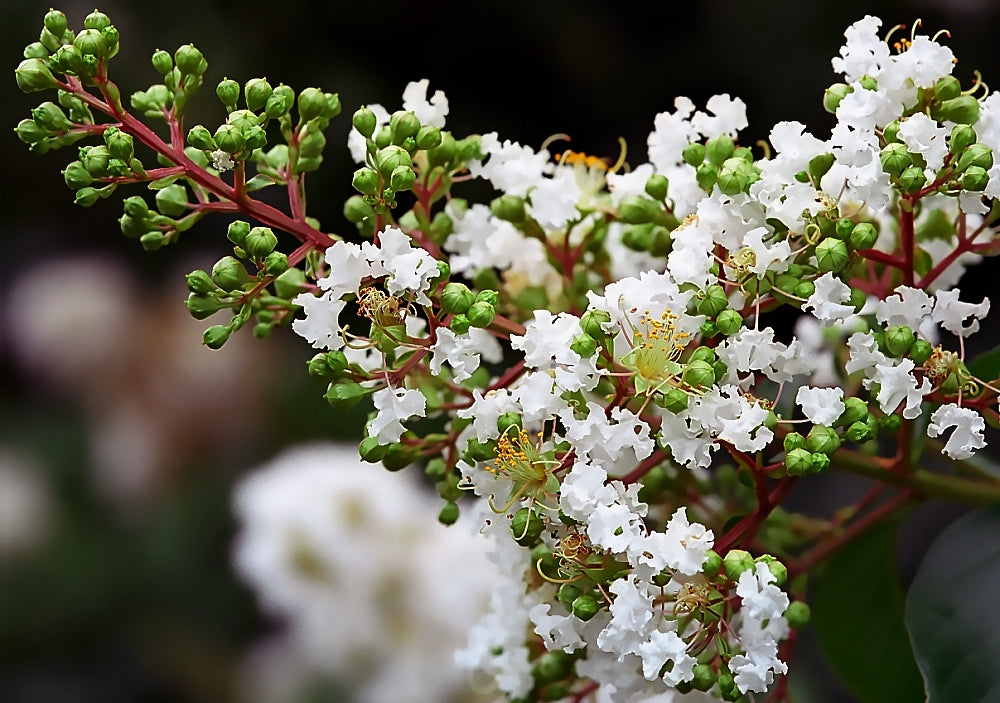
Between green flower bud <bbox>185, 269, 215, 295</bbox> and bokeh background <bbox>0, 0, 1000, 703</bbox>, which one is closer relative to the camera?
green flower bud <bbox>185, 269, 215, 295</bbox>

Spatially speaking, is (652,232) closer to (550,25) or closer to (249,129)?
(249,129)

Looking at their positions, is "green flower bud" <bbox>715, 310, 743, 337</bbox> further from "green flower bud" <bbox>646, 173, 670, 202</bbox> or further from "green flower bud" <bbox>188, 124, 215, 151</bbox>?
"green flower bud" <bbox>188, 124, 215, 151</bbox>

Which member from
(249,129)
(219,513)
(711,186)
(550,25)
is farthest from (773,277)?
(550,25)

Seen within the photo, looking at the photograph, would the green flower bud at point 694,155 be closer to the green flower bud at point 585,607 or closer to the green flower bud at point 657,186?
the green flower bud at point 657,186

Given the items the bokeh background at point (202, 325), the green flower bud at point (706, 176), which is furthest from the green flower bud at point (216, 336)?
the bokeh background at point (202, 325)

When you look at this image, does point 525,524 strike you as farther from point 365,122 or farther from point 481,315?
point 365,122

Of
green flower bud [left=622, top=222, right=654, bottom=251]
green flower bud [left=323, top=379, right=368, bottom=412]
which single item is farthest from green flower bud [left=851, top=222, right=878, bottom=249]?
green flower bud [left=323, top=379, right=368, bottom=412]
